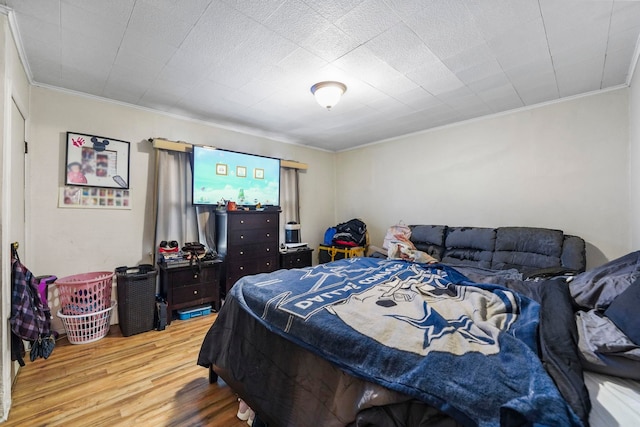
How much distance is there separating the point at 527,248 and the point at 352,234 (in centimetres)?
239

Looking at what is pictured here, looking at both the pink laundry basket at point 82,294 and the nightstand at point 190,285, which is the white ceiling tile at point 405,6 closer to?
the nightstand at point 190,285

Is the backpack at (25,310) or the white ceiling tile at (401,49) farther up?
the white ceiling tile at (401,49)

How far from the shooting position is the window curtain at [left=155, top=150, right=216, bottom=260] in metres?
3.18

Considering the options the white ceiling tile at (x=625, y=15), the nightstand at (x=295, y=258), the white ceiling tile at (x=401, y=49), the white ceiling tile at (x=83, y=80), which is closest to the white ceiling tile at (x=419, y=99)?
the white ceiling tile at (x=401, y=49)

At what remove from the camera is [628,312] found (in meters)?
1.04

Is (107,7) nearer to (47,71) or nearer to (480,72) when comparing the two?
(47,71)

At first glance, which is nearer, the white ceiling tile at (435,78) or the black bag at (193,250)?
the white ceiling tile at (435,78)

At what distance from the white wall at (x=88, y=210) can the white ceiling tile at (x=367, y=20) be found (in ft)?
8.49

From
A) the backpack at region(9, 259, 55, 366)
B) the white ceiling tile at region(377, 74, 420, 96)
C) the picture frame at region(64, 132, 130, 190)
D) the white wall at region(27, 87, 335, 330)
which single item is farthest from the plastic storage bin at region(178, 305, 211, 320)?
the white ceiling tile at region(377, 74, 420, 96)

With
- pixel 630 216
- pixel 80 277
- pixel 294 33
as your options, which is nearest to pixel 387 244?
pixel 630 216

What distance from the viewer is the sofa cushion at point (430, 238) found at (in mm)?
3479

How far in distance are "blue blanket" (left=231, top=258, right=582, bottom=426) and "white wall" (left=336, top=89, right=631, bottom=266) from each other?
2.01m

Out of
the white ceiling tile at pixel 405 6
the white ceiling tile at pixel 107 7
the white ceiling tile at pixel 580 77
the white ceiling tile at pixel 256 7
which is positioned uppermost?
the white ceiling tile at pixel 580 77

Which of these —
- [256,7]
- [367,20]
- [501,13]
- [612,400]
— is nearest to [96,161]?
[256,7]
